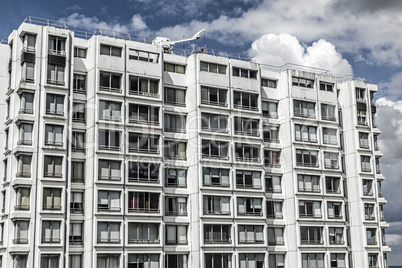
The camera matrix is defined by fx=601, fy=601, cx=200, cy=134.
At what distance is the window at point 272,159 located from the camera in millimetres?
91250

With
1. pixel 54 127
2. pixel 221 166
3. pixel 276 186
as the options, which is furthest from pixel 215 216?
pixel 54 127

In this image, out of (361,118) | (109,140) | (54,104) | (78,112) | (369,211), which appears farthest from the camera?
(361,118)

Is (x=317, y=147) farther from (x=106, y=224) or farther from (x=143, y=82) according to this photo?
(x=106, y=224)

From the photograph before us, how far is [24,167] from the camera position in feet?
238

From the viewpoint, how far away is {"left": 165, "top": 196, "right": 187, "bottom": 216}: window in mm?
80625

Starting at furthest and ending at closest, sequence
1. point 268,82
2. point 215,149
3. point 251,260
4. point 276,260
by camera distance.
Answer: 1. point 268,82
2. point 276,260
3. point 215,149
4. point 251,260

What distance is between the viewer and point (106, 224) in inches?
2938

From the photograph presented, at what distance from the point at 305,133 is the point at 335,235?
16.4 m

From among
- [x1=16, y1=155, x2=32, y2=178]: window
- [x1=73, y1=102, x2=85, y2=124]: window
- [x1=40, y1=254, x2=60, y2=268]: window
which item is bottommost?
[x1=40, y1=254, x2=60, y2=268]: window

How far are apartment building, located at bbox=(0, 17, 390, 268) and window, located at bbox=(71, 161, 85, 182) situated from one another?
0.18 m

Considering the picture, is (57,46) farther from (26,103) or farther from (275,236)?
(275,236)

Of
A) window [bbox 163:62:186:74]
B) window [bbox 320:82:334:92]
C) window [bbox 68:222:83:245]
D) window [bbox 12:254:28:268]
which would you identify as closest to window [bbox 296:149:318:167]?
window [bbox 320:82:334:92]

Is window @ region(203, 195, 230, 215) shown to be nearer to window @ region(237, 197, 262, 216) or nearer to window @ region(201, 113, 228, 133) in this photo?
window @ region(237, 197, 262, 216)

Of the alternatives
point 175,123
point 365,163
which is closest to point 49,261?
point 175,123
